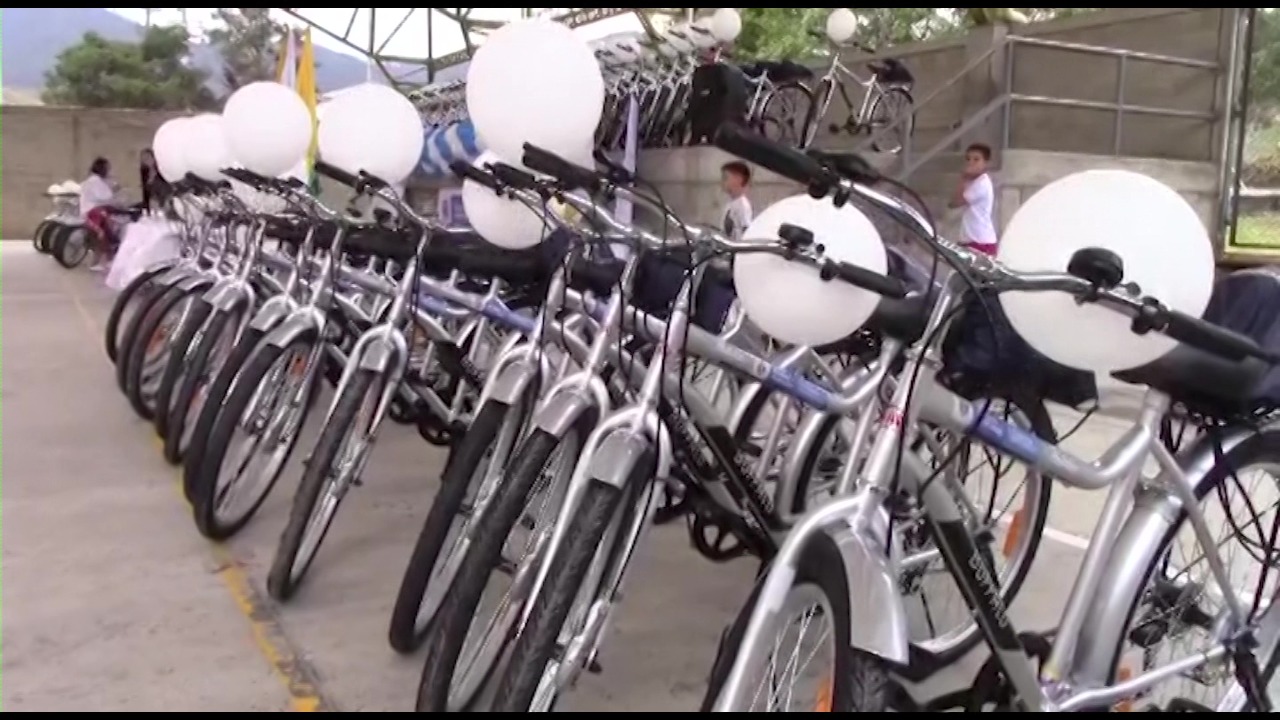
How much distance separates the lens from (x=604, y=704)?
7.60 ft

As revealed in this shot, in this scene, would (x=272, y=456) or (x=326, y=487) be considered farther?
(x=272, y=456)

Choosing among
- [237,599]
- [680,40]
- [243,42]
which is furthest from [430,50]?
[237,599]

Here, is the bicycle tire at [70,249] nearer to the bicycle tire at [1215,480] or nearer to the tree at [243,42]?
→ the tree at [243,42]

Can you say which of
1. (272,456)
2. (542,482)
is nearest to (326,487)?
(272,456)

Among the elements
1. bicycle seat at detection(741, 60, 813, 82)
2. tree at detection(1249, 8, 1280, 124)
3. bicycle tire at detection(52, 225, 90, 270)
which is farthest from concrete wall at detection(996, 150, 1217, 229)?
bicycle tire at detection(52, 225, 90, 270)

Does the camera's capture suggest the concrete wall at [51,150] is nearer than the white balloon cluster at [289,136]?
No

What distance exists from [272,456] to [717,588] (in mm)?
1263

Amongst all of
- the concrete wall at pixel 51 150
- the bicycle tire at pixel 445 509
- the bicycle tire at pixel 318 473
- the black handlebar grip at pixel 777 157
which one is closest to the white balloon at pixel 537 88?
the bicycle tire at pixel 445 509

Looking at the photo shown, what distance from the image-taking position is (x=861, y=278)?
1.67m

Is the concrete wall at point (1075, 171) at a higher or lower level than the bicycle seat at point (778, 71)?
lower

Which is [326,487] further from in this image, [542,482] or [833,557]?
[833,557]

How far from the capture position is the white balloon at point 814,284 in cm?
173

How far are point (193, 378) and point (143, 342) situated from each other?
999 millimetres

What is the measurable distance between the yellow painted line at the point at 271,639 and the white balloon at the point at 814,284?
1.21 m
